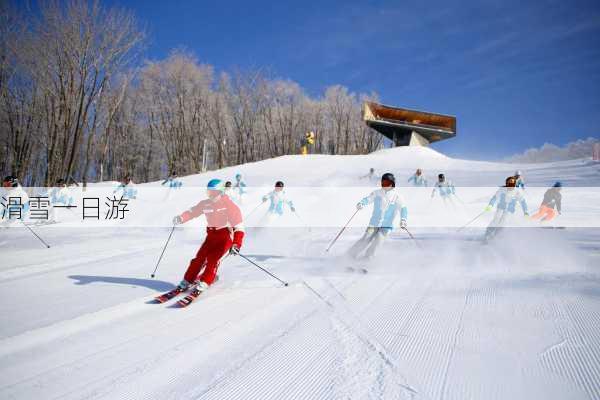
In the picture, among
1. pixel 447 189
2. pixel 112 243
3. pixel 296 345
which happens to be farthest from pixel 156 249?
pixel 447 189

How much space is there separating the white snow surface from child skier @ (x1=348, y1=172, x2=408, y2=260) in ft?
1.36

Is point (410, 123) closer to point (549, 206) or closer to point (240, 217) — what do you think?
point (549, 206)

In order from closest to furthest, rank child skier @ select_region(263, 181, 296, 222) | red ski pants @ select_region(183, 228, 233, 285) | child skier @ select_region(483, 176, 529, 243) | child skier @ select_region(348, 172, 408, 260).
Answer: red ski pants @ select_region(183, 228, 233, 285), child skier @ select_region(348, 172, 408, 260), child skier @ select_region(483, 176, 529, 243), child skier @ select_region(263, 181, 296, 222)

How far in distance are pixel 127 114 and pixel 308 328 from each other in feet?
152

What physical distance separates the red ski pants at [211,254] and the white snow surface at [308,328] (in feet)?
1.17

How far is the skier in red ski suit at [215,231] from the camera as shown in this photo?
425 cm

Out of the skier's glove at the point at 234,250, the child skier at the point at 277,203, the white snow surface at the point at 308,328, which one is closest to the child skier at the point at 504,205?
the white snow surface at the point at 308,328

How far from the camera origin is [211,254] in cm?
431

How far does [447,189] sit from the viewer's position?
612 inches

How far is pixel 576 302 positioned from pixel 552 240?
4909mm

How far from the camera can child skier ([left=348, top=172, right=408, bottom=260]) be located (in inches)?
236

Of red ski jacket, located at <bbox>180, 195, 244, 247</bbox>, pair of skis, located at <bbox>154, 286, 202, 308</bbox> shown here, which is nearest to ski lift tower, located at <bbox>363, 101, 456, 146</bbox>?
red ski jacket, located at <bbox>180, 195, 244, 247</bbox>

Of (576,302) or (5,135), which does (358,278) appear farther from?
(5,135)

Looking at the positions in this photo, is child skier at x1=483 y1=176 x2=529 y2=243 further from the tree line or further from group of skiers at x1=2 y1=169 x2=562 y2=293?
the tree line
